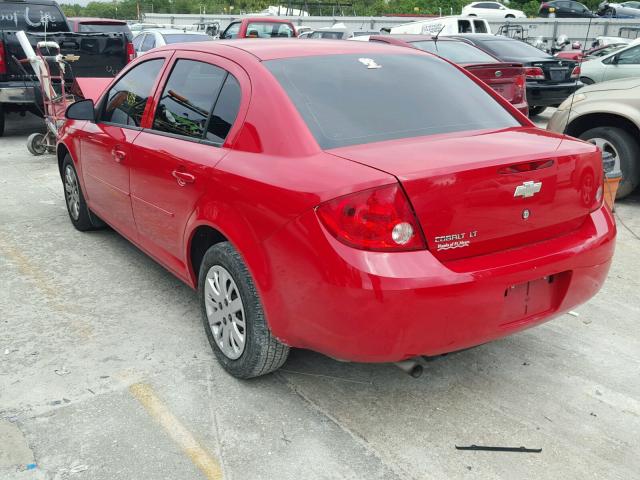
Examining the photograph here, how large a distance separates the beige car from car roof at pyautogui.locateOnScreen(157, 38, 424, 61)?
10.7 ft

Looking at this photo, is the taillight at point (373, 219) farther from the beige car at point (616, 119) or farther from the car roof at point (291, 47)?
the beige car at point (616, 119)

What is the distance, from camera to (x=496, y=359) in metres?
3.50

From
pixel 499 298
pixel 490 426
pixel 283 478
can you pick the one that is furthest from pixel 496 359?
pixel 283 478

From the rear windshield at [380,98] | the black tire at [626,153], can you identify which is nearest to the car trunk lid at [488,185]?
the rear windshield at [380,98]

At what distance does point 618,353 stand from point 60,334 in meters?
3.22

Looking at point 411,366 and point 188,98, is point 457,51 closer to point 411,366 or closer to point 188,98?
point 188,98

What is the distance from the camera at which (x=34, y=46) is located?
32.3ft

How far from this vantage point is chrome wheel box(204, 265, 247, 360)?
10.3 feet

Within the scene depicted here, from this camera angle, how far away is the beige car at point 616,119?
6340mm

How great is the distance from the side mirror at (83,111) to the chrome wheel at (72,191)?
781 millimetres

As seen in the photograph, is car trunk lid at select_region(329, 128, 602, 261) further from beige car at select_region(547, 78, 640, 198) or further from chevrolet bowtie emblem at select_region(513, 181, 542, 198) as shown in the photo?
beige car at select_region(547, 78, 640, 198)

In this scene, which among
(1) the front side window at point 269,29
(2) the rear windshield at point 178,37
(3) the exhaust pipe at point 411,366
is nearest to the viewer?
(3) the exhaust pipe at point 411,366

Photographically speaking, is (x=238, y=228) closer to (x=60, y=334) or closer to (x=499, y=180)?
(x=499, y=180)

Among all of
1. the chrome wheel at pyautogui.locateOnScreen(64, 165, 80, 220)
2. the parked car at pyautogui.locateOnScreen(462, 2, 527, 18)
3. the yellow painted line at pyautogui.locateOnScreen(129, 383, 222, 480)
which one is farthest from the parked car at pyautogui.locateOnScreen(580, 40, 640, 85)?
the parked car at pyautogui.locateOnScreen(462, 2, 527, 18)
